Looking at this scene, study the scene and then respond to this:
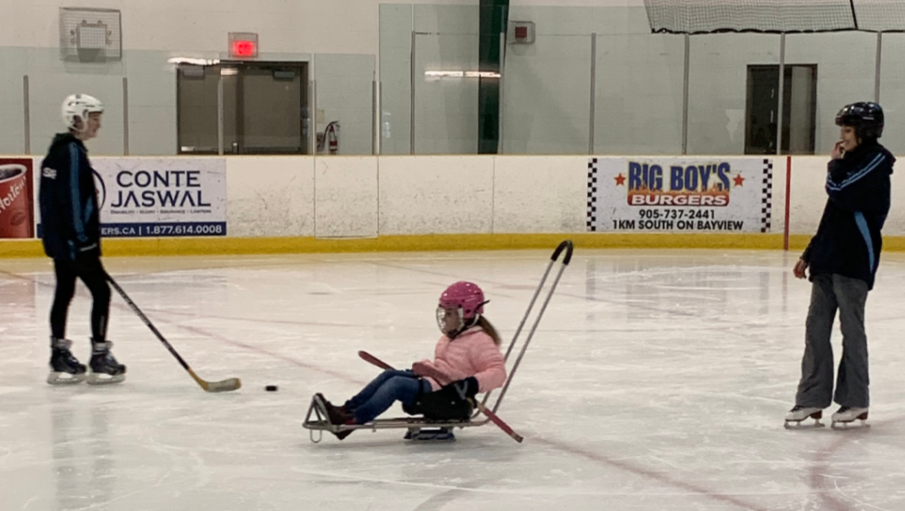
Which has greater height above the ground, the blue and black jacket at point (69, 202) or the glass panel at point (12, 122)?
the glass panel at point (12, 122)

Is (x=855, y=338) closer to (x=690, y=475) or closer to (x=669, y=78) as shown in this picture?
(x=690, y=475)

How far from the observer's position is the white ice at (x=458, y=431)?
384 cm

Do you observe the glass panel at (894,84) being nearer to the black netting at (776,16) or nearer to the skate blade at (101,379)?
the black netting at (776,16)

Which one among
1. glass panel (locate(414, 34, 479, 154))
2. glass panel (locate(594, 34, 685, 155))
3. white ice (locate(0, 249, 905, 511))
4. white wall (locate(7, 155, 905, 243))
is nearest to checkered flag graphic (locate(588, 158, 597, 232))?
white wall (locate(7, 155, 905, 243))

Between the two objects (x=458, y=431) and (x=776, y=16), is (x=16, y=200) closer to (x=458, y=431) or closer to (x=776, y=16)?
(x=776, y=16)

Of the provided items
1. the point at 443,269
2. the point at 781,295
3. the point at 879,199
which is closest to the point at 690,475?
the point at 879,199

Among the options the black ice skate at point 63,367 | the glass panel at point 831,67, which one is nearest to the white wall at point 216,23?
the glass panel at point 831,67

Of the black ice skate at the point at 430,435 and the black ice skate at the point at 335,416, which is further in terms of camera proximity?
the black ice skate at the point at 430,435

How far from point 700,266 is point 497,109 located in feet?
11.2

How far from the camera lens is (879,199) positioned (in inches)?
179

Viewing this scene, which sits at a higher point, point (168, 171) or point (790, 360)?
Answer: point (168, 171)

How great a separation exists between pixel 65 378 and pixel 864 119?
368 cm

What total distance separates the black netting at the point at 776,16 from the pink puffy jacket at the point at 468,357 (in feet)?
30.7

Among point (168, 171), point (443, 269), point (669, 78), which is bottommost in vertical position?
point (443, 269)
